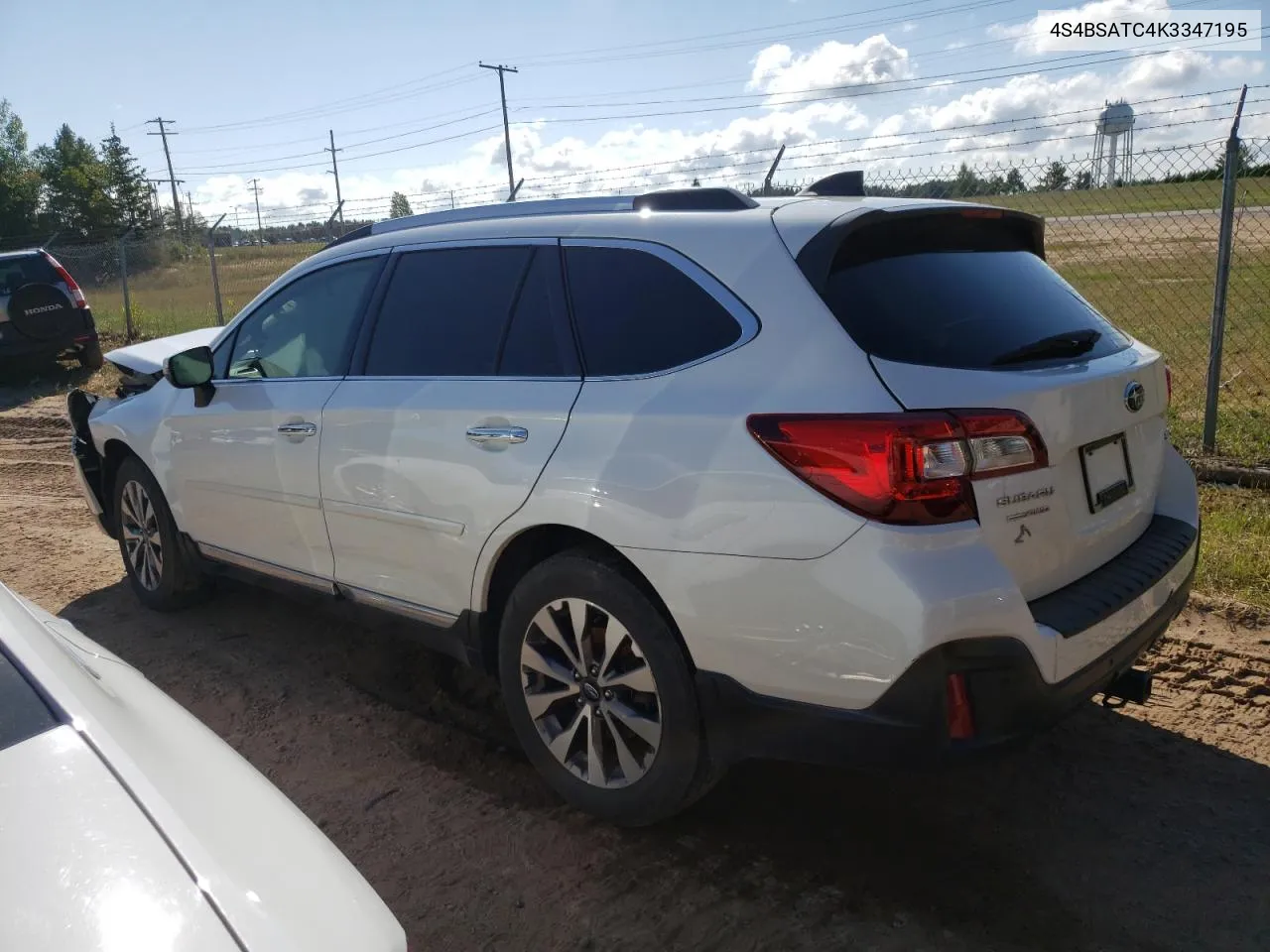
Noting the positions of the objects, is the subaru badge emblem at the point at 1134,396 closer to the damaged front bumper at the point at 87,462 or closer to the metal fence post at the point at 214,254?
the damaged front bumper at the point at 87,462

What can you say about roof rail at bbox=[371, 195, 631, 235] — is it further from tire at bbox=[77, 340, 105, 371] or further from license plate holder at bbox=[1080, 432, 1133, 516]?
tire at bbox=[77, 340, 105, 371]

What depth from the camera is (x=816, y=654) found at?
2.47m

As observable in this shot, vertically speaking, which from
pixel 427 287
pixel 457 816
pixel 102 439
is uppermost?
pixel 427 287

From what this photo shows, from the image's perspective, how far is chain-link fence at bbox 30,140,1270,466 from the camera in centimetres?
698

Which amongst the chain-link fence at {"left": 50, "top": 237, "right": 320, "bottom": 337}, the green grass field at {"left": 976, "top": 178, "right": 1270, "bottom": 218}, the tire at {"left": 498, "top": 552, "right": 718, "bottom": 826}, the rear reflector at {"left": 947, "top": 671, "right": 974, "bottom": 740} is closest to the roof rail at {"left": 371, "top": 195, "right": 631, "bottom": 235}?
the tire at {"left": 498, "top": 552, "right": 718, "bottom": 826}

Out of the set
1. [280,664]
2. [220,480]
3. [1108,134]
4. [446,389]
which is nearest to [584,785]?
[446,389]

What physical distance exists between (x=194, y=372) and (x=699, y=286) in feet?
8.39

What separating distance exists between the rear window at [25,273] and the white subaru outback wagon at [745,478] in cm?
1053

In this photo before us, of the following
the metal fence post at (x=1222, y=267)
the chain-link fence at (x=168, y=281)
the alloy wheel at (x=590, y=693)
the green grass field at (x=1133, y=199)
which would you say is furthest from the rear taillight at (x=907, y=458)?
Result: the chain-link fence at (x=168, y=281)

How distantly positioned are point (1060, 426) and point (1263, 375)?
784 cm

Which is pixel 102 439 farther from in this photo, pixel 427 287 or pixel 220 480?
pixel 427 287

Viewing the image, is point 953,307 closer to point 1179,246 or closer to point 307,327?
point 307,327

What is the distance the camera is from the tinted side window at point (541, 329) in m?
3.11

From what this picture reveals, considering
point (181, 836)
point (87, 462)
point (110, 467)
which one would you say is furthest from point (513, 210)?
point (87, 462)
